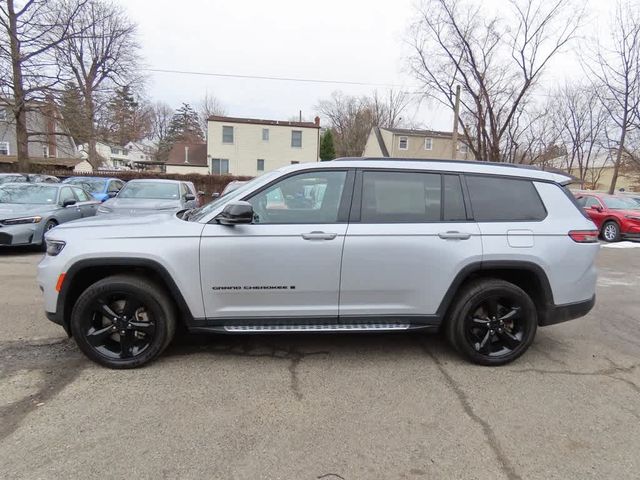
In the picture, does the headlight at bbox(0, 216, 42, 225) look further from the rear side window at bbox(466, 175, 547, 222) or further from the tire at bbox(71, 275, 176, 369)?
the rear side window at bbox(466, 175, 547, 222)

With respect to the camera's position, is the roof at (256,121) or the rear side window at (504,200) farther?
the roof at (256,121)

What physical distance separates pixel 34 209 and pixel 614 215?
16.5 metres

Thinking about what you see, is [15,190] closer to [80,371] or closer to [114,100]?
[80,371]

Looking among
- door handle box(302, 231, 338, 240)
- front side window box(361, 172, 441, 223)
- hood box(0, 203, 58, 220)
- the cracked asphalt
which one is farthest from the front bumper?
front side window box(361, 172, 441, 223)

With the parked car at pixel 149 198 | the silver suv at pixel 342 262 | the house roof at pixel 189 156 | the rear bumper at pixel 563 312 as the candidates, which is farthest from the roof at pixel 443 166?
the house roof at pixel 189 156

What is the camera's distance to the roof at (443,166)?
3.64 meters

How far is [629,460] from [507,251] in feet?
5.52

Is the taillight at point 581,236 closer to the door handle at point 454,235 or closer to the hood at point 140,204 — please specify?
the door handle at point 454,235

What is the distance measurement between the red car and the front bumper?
14769mm

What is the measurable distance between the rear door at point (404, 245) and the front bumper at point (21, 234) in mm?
7651

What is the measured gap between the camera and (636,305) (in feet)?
19.4

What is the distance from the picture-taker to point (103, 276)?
354 cm

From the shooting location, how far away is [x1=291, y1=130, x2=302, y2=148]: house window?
1437 inches

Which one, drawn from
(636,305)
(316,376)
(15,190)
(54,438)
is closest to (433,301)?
(316,376)
